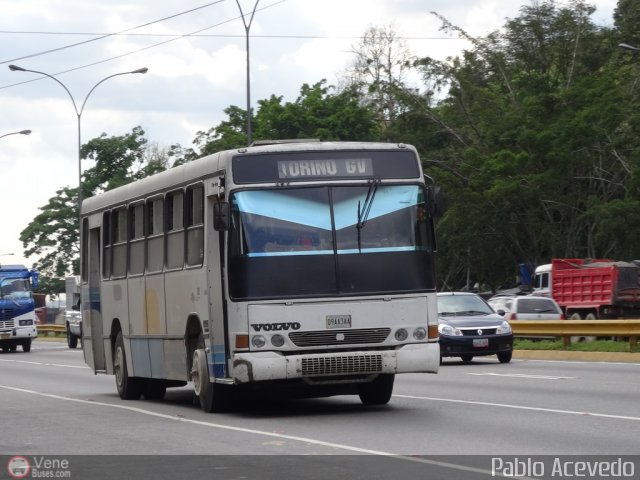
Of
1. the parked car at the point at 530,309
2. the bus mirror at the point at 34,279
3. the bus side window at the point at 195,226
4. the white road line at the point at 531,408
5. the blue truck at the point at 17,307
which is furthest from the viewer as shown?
the bus mirror at the point at 34,279

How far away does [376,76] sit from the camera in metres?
71.2

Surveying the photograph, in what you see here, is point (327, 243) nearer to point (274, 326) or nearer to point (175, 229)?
point (274, 326)

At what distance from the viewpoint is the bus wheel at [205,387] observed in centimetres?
1622

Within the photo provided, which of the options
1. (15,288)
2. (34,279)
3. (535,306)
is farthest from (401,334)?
(15,288)

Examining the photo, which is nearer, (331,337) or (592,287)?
(331,337)

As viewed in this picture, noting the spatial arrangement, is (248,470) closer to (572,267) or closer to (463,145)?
(572,267)

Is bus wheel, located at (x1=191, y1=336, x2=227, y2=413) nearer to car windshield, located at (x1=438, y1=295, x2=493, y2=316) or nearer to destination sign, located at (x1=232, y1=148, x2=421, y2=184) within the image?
destination sign, located at (x1=232, y1=148, x2=421, y2=184)

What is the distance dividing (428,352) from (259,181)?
8.88ft

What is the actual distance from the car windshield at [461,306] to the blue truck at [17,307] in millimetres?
21818

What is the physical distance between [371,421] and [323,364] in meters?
0.87

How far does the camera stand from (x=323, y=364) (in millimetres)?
15125

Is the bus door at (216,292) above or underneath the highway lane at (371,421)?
above

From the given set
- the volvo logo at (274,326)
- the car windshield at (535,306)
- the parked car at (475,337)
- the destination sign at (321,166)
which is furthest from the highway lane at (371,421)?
the car windshield at (535,306)

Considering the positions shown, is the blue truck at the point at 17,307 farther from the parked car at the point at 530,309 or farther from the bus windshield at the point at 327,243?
the bus windshield at the point at 327,243
